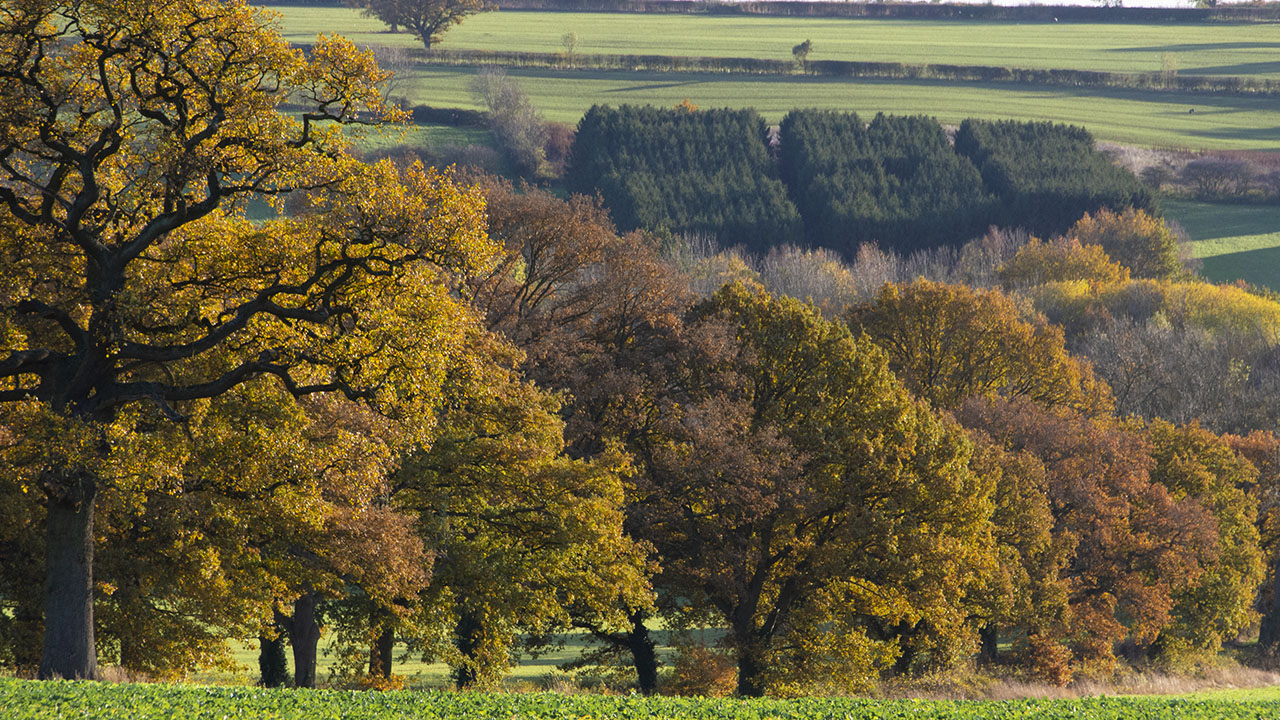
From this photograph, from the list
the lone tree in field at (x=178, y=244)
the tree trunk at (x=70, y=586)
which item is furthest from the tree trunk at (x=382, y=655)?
the lone tree in field at (x=178, y=244)

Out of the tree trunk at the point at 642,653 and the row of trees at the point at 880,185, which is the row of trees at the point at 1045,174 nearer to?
the row of trees at the point at 880,185

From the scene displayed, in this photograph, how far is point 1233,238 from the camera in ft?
567

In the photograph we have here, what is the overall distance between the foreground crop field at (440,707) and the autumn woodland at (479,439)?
4.34m

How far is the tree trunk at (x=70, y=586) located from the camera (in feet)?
83.5

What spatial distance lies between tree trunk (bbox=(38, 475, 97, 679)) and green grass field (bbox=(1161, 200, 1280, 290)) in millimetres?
154058

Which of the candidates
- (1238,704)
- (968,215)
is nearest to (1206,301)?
(968,215)

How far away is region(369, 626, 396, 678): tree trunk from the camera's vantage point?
137ft

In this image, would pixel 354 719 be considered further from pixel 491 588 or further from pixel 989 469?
pixel 989 469

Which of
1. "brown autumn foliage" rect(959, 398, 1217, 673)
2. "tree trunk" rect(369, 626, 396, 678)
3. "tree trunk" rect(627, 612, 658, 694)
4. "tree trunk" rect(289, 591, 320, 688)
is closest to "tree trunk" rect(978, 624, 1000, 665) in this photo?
"brown autumn foliage" rect(959, 398, 1217, 673)

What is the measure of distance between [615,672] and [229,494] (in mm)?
25479

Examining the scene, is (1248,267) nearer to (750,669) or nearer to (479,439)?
(750,669)

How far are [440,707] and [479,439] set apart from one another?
54.1ft

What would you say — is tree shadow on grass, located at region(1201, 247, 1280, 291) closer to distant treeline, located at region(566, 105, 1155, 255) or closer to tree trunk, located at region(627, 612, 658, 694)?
distant treeline, located at region(566, 105, 1155, 255)

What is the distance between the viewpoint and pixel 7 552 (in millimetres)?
31797
